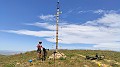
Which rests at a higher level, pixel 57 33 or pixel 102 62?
pixel 57 33

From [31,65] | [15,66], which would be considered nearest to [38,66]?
[31,65]

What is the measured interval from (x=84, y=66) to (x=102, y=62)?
238 inches

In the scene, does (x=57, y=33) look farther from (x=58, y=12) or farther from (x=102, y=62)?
(x=102, y=62)

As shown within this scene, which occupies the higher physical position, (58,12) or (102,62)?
(58,12)

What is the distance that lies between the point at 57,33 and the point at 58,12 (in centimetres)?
292

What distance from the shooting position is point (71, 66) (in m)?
31.5

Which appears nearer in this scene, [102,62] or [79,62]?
[79,62]

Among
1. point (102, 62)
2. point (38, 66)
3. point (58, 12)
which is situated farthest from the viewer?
point (102, 62)

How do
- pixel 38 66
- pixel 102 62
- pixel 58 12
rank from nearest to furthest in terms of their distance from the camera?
pixel 38 66 < pixel 58 12 < pixel 102 62

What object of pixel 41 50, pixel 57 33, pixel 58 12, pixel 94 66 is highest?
pixel 58 12

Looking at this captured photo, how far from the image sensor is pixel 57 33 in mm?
32281

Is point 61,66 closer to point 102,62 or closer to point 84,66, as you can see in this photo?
point 84,66

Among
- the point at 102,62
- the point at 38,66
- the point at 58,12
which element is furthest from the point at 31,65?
the point at 102,62

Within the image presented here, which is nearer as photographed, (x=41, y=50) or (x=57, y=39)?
(x=57, y=39)
